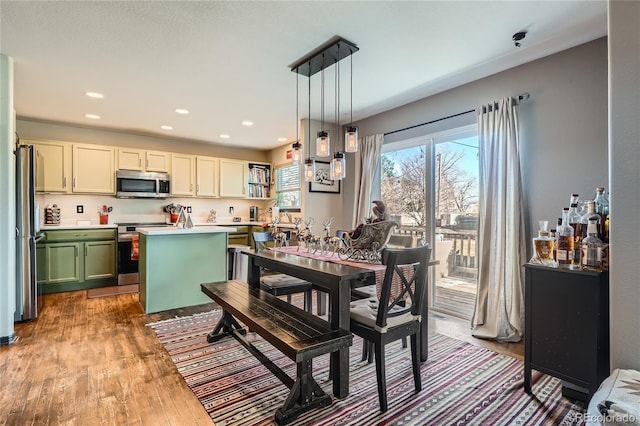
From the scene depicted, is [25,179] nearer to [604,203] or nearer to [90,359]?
[90,359]

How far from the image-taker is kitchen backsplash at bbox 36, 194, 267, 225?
489 centimetres

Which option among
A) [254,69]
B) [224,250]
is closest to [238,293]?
[224,250]

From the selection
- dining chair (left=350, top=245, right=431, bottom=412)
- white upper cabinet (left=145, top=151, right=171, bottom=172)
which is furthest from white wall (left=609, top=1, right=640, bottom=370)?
white upper cabinet (left=145, top=151, right=171, bottom=172)

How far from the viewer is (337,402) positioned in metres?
1.93

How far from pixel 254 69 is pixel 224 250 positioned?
2.23m

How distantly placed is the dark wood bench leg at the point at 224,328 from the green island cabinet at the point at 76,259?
115 inches

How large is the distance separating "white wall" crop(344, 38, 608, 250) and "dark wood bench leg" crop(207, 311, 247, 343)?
9.38 ft

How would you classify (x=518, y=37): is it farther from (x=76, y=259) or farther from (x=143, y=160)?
(x=76, y=259)

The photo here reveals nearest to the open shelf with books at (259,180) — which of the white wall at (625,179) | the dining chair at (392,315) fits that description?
the dining chair at (392,315)

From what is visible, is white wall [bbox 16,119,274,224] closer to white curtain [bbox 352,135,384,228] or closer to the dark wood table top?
white curtain [bbox 352,135,384,228]

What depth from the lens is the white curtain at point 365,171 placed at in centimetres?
428

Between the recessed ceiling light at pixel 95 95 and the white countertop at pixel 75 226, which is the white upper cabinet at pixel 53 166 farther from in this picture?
the recessed ceiling light at pixel 95 95

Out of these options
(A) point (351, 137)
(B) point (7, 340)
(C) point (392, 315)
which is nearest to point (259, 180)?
(A) point (351, 137)

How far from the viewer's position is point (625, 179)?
148 cm
